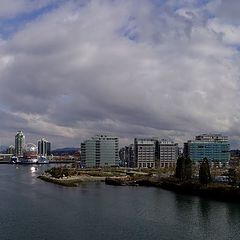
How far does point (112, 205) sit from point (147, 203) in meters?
2.46

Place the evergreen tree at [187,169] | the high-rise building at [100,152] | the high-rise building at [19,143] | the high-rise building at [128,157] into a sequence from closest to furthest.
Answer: the evergreen tree at [187,169]
the high-rise building at [100,152]
the high-rise building at [128,157]
the high-rise building at [19,143]

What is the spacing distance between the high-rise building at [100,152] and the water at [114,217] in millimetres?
56229

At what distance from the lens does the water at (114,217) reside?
798 inches

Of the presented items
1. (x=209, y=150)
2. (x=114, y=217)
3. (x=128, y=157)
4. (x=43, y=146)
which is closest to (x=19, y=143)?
(x=43, y=146)

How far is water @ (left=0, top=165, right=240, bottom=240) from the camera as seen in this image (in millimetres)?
20281

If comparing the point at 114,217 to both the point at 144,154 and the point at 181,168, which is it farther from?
the point at 144,154

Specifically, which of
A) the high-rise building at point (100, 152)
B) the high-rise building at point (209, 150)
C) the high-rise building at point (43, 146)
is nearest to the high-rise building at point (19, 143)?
the high-rise building at point (43, 146)

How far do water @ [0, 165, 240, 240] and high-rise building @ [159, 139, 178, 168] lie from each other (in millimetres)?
61587

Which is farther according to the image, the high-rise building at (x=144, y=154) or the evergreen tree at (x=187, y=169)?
the high-rise building at (x=144, y=154)

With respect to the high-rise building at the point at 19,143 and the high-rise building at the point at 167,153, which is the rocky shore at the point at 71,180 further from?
the high-rise building at the point at 19,143

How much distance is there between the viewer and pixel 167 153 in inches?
3841

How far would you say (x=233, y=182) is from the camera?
1451 inches

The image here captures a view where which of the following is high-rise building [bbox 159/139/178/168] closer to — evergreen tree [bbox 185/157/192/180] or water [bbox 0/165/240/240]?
evergreen tree [bbox 185/157/192/180]

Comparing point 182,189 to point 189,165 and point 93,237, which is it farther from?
point 93,237
